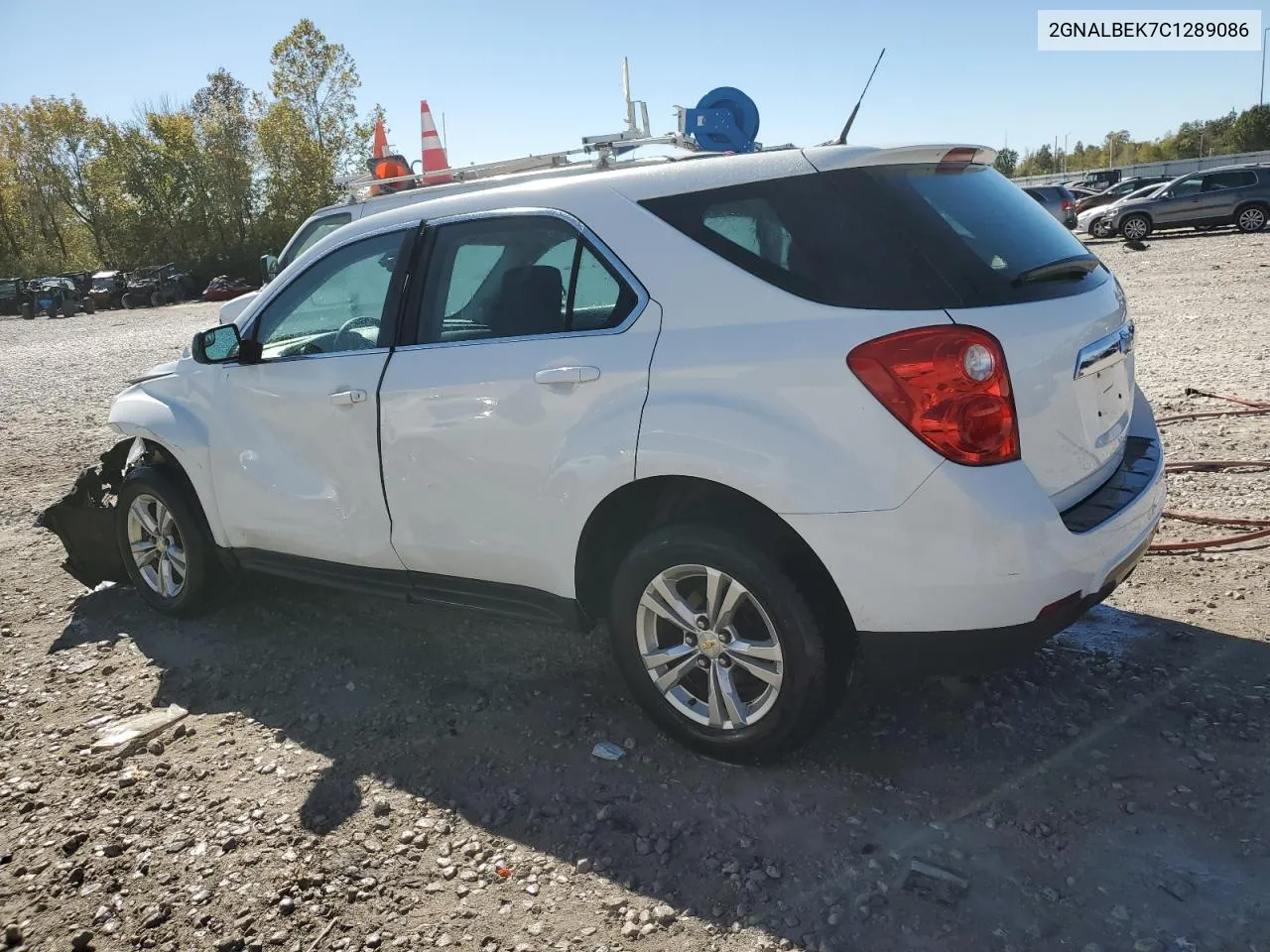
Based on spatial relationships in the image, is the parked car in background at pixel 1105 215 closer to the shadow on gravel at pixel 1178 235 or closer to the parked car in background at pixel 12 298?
the shadow on gravel at pixel 1178 235

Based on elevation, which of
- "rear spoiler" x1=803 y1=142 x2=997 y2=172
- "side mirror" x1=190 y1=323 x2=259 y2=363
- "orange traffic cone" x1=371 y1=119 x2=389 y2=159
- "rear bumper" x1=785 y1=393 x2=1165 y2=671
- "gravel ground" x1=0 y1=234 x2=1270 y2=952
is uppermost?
"orange traffic cone" x1=371 y1=119 x2=389 y2=159

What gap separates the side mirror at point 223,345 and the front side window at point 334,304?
0.27 ft

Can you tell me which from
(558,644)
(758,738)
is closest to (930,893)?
(758,738)

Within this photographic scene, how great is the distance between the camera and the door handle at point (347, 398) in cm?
374

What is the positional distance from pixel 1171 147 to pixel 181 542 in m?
114

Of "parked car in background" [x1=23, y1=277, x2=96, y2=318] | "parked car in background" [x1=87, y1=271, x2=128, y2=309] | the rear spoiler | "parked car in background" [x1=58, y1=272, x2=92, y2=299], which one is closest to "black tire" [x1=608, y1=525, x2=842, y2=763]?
the rear spoiler

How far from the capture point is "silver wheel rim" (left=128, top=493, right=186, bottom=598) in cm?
476

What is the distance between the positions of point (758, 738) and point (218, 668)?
8.09ft

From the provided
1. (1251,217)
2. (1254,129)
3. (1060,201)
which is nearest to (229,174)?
(1060,201)

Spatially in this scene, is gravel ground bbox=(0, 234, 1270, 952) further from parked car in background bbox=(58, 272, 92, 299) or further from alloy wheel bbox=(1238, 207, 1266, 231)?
parked car in background bbox=(58, 272, 92, 299)

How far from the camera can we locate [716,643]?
3.09m

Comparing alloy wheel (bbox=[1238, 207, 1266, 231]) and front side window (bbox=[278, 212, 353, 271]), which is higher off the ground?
front side window (bbox=[278, 212, 353, 271])

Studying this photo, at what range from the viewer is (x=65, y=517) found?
5156mm

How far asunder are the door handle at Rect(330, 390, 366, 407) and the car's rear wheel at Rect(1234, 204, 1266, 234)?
94.1 ft
